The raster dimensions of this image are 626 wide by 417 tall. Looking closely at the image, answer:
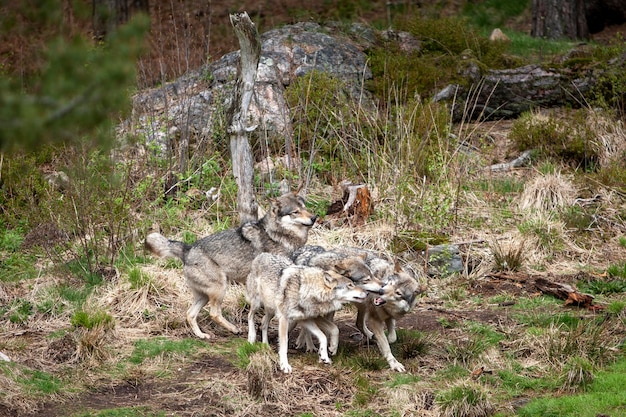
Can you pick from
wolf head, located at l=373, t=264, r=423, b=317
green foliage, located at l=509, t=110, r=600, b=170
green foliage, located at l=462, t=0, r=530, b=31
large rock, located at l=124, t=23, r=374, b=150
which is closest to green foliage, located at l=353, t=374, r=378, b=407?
wolf head, located at l=373, t=264, r=423, b=317

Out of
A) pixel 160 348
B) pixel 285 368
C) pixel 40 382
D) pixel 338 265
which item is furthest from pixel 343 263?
pixel 40 382

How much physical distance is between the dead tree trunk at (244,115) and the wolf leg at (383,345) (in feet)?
11.4

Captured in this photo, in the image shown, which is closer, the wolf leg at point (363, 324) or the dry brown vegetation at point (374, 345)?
the dry brown vegetation at point (374, 345)

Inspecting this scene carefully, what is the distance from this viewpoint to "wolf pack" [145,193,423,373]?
8469mm

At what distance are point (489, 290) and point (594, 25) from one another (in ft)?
54.4

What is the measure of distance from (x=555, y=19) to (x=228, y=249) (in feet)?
52.2

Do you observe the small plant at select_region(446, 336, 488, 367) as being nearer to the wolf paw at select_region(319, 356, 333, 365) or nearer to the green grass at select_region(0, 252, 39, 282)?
the wolf paw at select_region(319, 356, 333, 365)

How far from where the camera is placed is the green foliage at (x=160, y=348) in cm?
888

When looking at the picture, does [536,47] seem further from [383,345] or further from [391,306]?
[383,345]

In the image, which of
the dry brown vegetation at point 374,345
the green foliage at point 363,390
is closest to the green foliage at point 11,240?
the dry brown vegetation at point 374,345

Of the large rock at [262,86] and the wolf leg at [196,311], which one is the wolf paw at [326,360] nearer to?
the wolf leg at [196,311]

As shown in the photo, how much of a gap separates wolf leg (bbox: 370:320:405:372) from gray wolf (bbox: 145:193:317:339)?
1790 mm

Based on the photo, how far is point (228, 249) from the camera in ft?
32.1

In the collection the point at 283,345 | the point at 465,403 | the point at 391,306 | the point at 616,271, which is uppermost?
the point at 391,306
